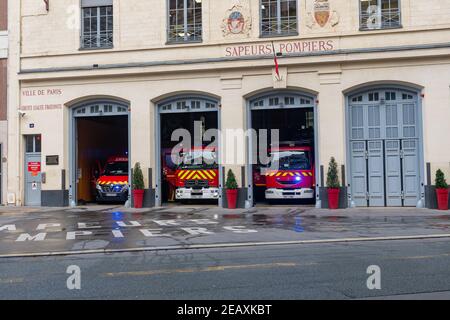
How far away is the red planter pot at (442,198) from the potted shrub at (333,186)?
3438 mm

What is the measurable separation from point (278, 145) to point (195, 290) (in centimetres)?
1509

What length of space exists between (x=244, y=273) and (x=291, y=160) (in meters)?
Result: 13.1

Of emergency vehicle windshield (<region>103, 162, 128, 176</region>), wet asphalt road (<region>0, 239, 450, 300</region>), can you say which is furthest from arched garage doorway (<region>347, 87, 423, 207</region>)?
emergency vehicle windshield (<region>103, 162, 128, 176</region>)

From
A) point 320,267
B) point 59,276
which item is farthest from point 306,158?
point 59,276

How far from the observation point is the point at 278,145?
21.0 m

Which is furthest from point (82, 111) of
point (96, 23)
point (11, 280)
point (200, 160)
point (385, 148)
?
point (11, 280)

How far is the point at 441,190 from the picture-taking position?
17.3 metres

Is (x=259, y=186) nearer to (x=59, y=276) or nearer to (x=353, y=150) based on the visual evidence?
(x=353, y=150)

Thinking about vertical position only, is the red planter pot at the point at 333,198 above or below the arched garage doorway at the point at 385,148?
below

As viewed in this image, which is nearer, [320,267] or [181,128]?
[320,267]

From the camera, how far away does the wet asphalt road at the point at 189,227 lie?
10594mm

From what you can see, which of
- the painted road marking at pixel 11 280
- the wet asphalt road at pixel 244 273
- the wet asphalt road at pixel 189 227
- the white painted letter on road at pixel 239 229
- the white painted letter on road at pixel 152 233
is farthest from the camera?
the white painted letter on road at pixel 239 229

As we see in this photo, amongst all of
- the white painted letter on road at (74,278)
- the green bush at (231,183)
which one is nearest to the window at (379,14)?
the green bush at (231,183)

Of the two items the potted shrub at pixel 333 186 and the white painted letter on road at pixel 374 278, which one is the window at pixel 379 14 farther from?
the white painted letter on road at pixel 374 278
